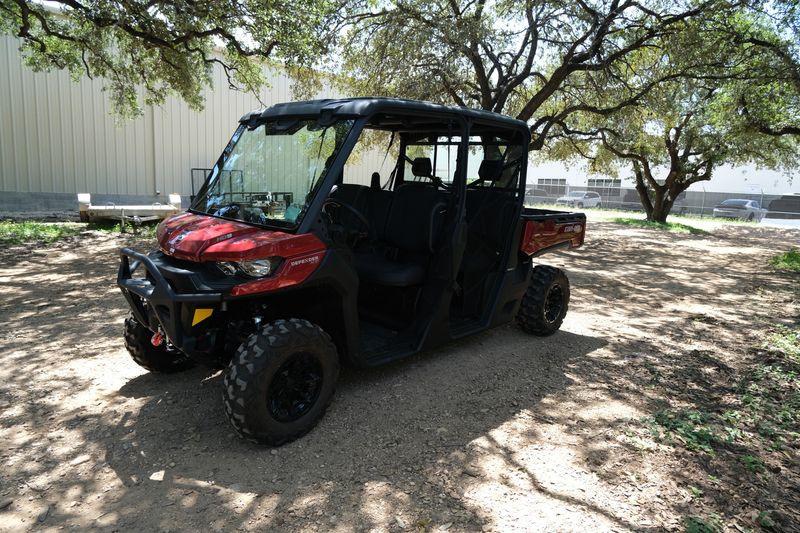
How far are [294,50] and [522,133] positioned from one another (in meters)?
6.88

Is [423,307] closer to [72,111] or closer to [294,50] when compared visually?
[294,50]

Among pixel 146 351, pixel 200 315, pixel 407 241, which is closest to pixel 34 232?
pixel 146 351

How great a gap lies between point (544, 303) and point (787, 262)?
8.82 metres

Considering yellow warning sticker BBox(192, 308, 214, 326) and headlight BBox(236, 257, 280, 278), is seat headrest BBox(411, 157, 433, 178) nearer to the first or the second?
headlight BBox(236, 257, 280, 278)

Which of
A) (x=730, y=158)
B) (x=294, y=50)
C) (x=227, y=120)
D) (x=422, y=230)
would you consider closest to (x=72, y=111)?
(x=227, y=120)

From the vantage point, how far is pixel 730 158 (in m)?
19.6

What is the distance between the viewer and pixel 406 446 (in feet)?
10.7

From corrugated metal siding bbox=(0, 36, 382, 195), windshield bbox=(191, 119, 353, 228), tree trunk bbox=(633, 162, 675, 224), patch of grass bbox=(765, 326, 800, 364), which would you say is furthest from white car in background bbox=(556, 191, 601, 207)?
windshield bbox=(191, 119, 353, 228)

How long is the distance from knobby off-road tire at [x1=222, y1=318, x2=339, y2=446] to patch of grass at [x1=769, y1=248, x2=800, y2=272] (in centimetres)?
1064

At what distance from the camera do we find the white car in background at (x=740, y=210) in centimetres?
2778

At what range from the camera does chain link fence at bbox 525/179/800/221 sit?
28.3m

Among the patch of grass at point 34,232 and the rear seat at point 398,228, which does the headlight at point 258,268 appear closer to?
the rear seat at point 398,228

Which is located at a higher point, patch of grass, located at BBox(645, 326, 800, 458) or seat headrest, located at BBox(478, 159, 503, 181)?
seat headrest, located at BBox(478, 159, 503, 181)

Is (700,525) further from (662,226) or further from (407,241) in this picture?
(662,226)
